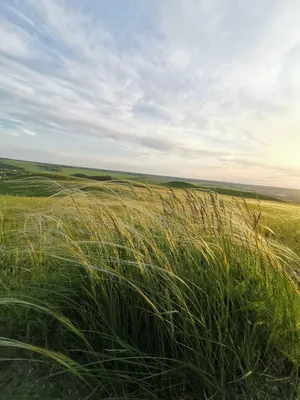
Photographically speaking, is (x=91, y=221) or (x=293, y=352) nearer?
(x=293, y=352)

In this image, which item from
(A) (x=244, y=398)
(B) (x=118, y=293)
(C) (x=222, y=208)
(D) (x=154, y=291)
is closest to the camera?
(A) (x=244, y=398)

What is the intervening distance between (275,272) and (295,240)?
5.14 meters

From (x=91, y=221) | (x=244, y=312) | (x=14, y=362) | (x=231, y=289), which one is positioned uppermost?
(x=91, y=221)

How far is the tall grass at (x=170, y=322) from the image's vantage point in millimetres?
1565

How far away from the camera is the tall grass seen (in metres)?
1.57

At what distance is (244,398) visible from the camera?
1.53 m

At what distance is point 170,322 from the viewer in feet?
5.14

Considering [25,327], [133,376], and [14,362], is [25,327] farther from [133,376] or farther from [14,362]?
[133,376]

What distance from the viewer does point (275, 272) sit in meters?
2.09

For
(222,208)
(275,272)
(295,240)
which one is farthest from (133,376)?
(295,240)

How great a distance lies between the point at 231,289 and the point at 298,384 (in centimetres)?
64

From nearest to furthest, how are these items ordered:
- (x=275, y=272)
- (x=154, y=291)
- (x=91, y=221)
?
(x=154, y=291)
(x=275, y=272)
(x=91, y=221)

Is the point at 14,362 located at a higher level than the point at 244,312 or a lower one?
lower

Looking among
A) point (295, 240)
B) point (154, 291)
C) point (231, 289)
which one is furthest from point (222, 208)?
point (295, 240)
